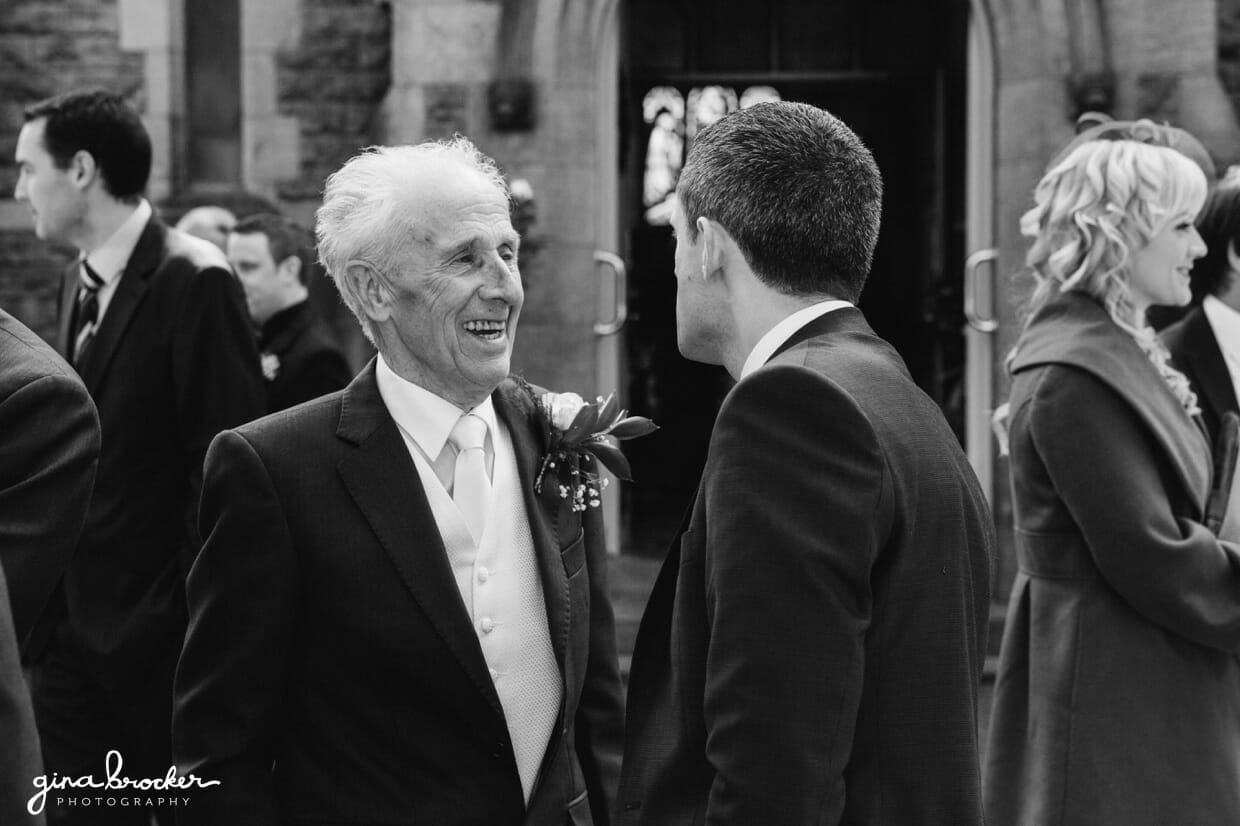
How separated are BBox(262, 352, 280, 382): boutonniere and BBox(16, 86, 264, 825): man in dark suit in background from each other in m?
1.32

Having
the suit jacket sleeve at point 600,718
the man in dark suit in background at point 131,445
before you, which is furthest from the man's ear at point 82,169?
the suit jacket sleeve at point 600,718

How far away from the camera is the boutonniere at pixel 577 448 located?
2900mm

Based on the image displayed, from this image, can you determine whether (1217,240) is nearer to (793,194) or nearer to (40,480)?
(793,194)

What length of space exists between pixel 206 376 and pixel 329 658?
1879 millimetres

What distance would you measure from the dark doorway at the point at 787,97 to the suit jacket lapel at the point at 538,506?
21.6ft

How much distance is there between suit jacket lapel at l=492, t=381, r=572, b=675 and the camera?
109 inches

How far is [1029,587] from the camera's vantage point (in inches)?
144

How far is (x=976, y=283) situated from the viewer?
28.7 feet

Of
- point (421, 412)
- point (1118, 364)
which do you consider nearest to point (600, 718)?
point (421, 412)

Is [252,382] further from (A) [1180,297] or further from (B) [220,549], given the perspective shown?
(A) [1180,297]

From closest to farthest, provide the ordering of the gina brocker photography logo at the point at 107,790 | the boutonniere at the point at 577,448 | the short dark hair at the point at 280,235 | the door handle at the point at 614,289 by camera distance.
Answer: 1. the boutonniere at the point at 577,448
2. the gina brocker photography logo at the point at 107,790
3. the short dark hair at the point at 280,235
4. the door handle at the point at 614,289

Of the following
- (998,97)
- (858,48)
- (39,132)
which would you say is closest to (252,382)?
(39,132)

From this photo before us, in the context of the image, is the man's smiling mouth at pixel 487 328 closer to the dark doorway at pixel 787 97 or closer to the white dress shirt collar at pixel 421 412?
the white dress shirt collar at pixel 421 412

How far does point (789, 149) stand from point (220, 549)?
1.08 m
